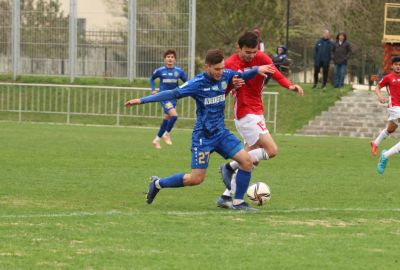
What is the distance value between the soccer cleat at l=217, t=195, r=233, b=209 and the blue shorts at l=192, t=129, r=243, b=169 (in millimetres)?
551

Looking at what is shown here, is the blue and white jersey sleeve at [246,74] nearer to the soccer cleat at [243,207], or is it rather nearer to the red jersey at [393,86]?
the soccer cleat at [243,207]

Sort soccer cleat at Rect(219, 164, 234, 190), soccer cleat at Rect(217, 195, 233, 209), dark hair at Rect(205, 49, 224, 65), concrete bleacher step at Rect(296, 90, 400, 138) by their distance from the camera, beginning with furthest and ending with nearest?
concrete bleacher step at Rect(296, 90, 400, 138) < soccer cleat at Rect(219, 164, 234, 190) < soccer cleat at Rect(217, 195, 233, 209) < dark hair at Rect(205, 49, 224, 65)

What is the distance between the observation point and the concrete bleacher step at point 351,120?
1259 inches

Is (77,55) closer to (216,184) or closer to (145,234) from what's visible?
(216,184)

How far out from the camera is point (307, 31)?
2373 inches

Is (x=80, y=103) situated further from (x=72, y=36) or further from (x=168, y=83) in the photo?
(x=168, y=83)

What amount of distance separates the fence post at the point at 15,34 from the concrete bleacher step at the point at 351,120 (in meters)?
12.0

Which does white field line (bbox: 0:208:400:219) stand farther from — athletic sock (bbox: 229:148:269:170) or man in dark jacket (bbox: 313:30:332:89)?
man in dark jacket (bbox: 313:30:332:89)

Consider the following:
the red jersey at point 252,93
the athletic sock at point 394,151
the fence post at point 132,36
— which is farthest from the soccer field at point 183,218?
the fence post at point 132,36

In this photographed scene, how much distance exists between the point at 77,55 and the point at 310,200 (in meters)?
26.5

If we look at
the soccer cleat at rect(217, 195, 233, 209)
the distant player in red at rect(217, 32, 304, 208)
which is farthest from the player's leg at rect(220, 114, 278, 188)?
the soccer cleat at rect(217, 195, 233, 209)

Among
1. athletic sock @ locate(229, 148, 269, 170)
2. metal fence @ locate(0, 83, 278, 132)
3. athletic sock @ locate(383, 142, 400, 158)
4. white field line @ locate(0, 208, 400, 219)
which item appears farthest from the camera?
metal fence @ locate(0, 83, 278, 132)

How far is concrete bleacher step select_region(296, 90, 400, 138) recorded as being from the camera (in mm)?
31969

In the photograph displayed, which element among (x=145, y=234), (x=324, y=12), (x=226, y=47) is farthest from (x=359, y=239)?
(x=324, y=12)
